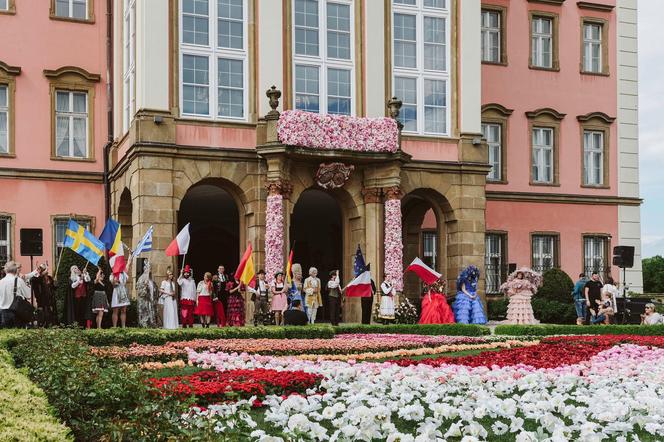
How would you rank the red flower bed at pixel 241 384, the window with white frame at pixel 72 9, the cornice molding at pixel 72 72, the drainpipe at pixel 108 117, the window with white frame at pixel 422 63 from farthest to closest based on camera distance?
the window with white frame at pixel 72 9, the drainpipe at pixel 108 117, the cornice molding at pixel 72 72, the window with white frame at pixel 422 63, the red flower bed at pixel 241 384

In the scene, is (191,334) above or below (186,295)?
below

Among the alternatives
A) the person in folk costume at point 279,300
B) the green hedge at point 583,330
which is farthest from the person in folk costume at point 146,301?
the green hedge at point 583,330

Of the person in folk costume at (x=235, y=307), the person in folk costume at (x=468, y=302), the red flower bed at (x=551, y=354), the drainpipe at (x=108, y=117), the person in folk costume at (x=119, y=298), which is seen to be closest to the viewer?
the red flower bed at (x=551, y=354)

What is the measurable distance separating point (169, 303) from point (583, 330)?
988 centimetres

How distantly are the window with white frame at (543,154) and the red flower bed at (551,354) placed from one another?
1710 cm

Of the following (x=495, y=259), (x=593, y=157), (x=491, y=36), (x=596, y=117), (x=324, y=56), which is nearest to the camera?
(x=324, y=56)

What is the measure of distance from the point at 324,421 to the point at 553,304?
2176 cm

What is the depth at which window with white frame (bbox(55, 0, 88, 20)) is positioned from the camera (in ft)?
99.0

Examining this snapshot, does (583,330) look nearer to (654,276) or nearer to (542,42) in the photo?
(542,42)

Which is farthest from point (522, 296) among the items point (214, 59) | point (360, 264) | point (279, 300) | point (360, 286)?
point (214, 59)

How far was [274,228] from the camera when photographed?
2527 centimetres

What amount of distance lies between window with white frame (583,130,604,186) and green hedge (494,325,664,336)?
584 inches

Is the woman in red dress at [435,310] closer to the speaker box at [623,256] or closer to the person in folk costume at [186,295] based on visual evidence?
the speaker box at [623,256]

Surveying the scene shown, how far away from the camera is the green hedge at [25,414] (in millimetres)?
5926
